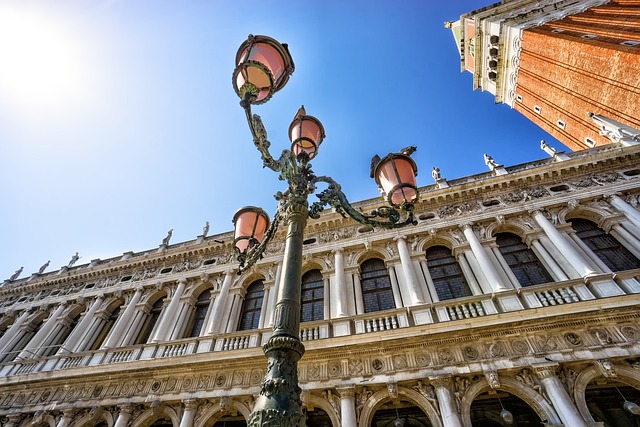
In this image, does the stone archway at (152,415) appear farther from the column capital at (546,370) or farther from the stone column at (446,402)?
the column capital at (546,370)

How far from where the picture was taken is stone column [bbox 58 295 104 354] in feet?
40.7

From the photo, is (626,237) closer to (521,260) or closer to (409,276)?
(521,260)

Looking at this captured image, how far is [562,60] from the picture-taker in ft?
68.6

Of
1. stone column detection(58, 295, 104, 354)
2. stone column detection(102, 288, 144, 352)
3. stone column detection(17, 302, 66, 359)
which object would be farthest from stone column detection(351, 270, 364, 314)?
stone column detection(17, 302, 66, 359)

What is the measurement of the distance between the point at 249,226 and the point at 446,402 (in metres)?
6.06

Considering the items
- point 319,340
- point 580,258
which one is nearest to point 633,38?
point 580,258

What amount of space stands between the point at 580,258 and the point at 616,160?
5219 millimetres

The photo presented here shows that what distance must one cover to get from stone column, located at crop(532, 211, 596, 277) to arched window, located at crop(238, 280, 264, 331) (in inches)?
397

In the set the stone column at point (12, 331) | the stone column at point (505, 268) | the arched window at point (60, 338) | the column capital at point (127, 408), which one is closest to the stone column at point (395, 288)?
the stone column at point (505, 268)

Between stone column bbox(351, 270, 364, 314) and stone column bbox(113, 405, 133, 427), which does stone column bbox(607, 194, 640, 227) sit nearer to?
stone column bbox(351, 270, 364, 314)

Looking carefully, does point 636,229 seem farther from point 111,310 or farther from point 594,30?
point 111,310

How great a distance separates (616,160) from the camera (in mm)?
11148

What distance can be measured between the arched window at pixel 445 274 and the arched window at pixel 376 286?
1538mm

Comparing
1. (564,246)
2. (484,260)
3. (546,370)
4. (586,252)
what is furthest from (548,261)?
(546,370)
